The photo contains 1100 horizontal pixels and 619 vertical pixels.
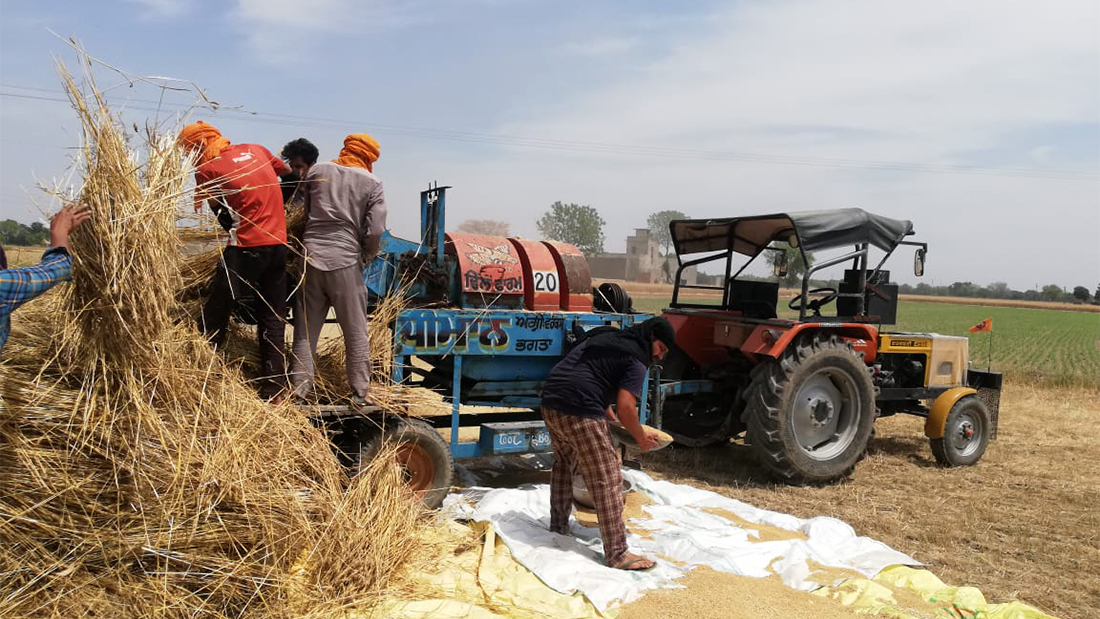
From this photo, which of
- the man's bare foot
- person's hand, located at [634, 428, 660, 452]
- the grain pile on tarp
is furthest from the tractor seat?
the grain pile on tarp

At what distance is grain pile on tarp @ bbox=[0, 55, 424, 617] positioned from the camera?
2867mm

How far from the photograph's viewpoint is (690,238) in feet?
25.1

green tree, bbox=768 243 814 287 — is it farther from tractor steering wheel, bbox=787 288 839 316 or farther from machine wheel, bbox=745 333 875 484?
machine wheel, bbox=745 333 875 484

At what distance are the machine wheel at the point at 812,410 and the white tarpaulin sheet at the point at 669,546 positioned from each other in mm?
880

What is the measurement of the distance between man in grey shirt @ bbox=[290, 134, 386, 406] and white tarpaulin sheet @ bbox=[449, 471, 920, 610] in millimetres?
1172

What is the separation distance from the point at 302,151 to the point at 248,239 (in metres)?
0.76

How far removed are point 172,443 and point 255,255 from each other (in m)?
1.30

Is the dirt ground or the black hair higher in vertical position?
the black hair

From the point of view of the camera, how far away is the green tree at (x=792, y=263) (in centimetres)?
634

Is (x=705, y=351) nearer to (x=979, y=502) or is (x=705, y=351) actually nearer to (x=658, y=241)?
(x=979, y=502)

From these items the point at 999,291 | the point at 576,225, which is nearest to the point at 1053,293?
the point at 999,291

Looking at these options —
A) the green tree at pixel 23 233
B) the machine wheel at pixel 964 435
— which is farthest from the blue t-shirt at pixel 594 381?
the machine wheel at pixel 964 435

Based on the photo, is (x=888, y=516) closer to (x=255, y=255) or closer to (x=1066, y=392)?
(x=255, y=255)

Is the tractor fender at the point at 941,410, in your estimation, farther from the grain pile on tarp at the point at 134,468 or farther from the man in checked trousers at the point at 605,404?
the grain pile on tarp at the point at 134,468
